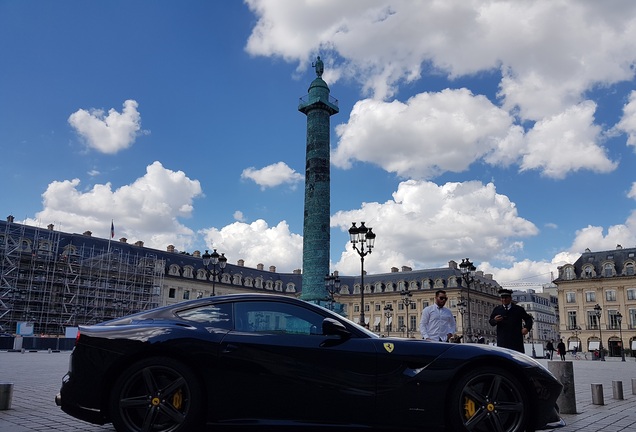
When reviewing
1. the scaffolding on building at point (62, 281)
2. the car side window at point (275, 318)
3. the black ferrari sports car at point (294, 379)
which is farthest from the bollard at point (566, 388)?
the scaffolding on building at point (62, 281)

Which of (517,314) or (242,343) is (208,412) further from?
(517,314)

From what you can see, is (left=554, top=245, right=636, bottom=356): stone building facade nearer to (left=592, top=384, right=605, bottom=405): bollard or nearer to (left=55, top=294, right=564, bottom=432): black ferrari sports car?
(left=592, top=384, right=605, bottom=405): bollard

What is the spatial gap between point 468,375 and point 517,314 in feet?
15.1

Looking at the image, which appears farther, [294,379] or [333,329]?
[333,329]

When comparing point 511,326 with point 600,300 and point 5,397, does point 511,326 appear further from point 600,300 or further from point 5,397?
point 600,300

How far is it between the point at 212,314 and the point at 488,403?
278cm

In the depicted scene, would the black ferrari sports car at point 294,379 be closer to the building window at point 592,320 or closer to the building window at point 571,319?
the building window at point 592,320

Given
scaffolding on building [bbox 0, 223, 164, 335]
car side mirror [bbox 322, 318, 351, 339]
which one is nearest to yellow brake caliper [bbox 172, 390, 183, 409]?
car side mirror [bbox 322, 318, 351, 339]

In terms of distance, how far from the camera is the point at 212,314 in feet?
17.7

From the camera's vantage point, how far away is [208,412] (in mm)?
4996

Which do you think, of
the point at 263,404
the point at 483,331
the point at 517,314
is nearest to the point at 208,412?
the point at 263,404

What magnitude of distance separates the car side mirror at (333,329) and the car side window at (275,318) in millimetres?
134

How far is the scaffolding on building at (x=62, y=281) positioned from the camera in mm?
54594

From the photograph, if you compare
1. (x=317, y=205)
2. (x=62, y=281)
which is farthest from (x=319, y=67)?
(x=62, y=281)
